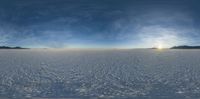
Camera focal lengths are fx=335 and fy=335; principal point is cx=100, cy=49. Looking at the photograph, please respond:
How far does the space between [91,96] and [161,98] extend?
7674 mm

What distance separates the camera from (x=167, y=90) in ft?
136

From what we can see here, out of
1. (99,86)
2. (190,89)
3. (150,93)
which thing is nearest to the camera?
(150,93)

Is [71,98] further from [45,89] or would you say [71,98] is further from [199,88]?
[199,88]

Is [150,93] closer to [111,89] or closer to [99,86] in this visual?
[111,89]

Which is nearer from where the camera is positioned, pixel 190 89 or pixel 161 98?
pixel 161 98

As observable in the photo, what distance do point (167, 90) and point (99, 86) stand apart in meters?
9.44

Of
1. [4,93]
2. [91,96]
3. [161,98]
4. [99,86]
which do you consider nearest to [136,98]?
[161,98]

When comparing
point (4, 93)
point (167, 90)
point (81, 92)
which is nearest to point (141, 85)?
point (167, 90)

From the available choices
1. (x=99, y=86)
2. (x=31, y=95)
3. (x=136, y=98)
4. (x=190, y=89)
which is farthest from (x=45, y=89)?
(x=190, y=89)

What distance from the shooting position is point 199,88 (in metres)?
43.4

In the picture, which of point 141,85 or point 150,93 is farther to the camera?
point 141,85

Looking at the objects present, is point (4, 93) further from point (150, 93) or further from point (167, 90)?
point (167, 90)

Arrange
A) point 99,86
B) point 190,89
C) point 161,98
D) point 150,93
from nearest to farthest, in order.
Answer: point 161,98, point 150,93, point 190,89, point 99,86

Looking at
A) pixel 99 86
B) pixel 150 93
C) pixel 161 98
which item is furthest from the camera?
pixel 99 86
